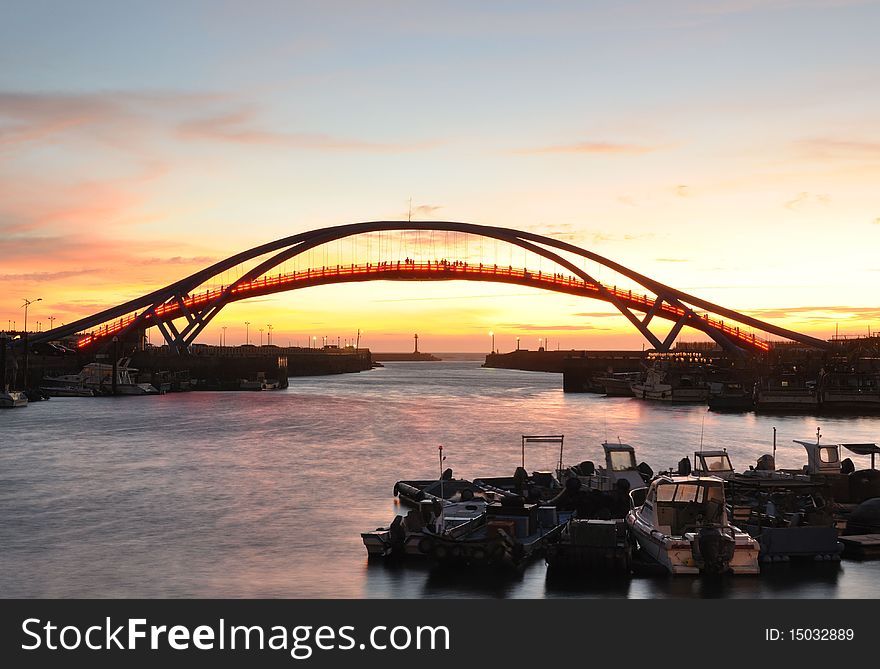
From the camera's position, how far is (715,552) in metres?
19.4

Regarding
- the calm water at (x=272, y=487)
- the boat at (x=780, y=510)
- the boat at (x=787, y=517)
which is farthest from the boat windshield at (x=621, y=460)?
the calm water at (x=272, y=487)

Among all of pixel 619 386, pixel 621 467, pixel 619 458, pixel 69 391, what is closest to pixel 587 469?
pixel 619 458

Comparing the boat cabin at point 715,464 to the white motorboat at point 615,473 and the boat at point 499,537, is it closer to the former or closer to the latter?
the white motorboat at point 615,473

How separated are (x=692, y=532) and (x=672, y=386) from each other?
264 ft

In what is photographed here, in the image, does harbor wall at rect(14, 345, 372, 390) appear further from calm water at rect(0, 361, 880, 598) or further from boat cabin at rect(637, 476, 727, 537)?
boat cabin at rect(637, 476, 727, 537)

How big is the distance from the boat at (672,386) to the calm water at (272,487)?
16.4 m

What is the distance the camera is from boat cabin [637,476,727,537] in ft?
67.5

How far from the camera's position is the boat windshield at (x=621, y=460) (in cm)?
2842

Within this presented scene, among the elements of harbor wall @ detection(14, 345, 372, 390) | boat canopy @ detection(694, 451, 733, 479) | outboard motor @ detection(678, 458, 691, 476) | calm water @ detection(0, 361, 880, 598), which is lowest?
calm water @ detection(0, 361, 880, 598)

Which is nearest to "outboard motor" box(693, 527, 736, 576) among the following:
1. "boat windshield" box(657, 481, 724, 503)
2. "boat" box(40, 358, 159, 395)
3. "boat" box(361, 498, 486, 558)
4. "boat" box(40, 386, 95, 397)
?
"boat windshield" box(657, 481, 724, 503)

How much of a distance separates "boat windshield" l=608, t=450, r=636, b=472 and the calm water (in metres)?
7.06

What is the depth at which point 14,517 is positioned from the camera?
29031 mm

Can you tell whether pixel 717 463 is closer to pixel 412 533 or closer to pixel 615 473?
pixel 615 473
